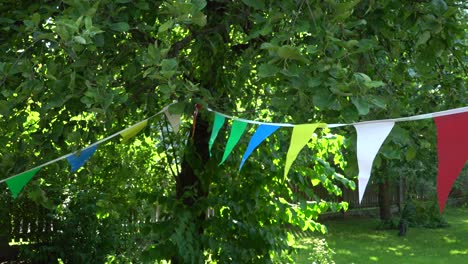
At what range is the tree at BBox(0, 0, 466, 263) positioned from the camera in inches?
97.4

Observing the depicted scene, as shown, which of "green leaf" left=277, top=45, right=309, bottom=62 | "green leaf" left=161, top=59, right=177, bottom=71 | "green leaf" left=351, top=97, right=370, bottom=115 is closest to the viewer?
"green leaf" left=351, top=97, right=370, bottom=115

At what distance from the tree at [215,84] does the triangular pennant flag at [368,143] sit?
0.10 m

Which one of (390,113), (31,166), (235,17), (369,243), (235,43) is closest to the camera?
(390,113)

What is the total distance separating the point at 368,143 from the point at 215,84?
2151mm

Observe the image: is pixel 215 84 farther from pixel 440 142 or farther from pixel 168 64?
pixel 440 142

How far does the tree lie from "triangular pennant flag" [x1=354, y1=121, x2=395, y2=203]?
10 cm

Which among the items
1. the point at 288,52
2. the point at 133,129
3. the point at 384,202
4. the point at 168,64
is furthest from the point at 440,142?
the point at 384,202

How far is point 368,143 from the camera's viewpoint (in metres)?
2.30

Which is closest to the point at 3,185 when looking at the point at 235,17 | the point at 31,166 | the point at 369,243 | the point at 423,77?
the point at 31,166

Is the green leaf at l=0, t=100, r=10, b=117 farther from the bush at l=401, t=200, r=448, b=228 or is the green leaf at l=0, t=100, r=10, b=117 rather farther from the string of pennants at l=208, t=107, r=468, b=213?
the bush at l=401, t=200, r=448, b=228

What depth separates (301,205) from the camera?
174 inches

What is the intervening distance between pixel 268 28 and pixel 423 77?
4.20ft

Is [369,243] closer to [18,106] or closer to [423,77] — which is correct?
[423,77]

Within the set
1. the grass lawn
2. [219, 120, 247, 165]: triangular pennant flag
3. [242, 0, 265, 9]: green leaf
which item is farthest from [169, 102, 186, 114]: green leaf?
the grass lawn
